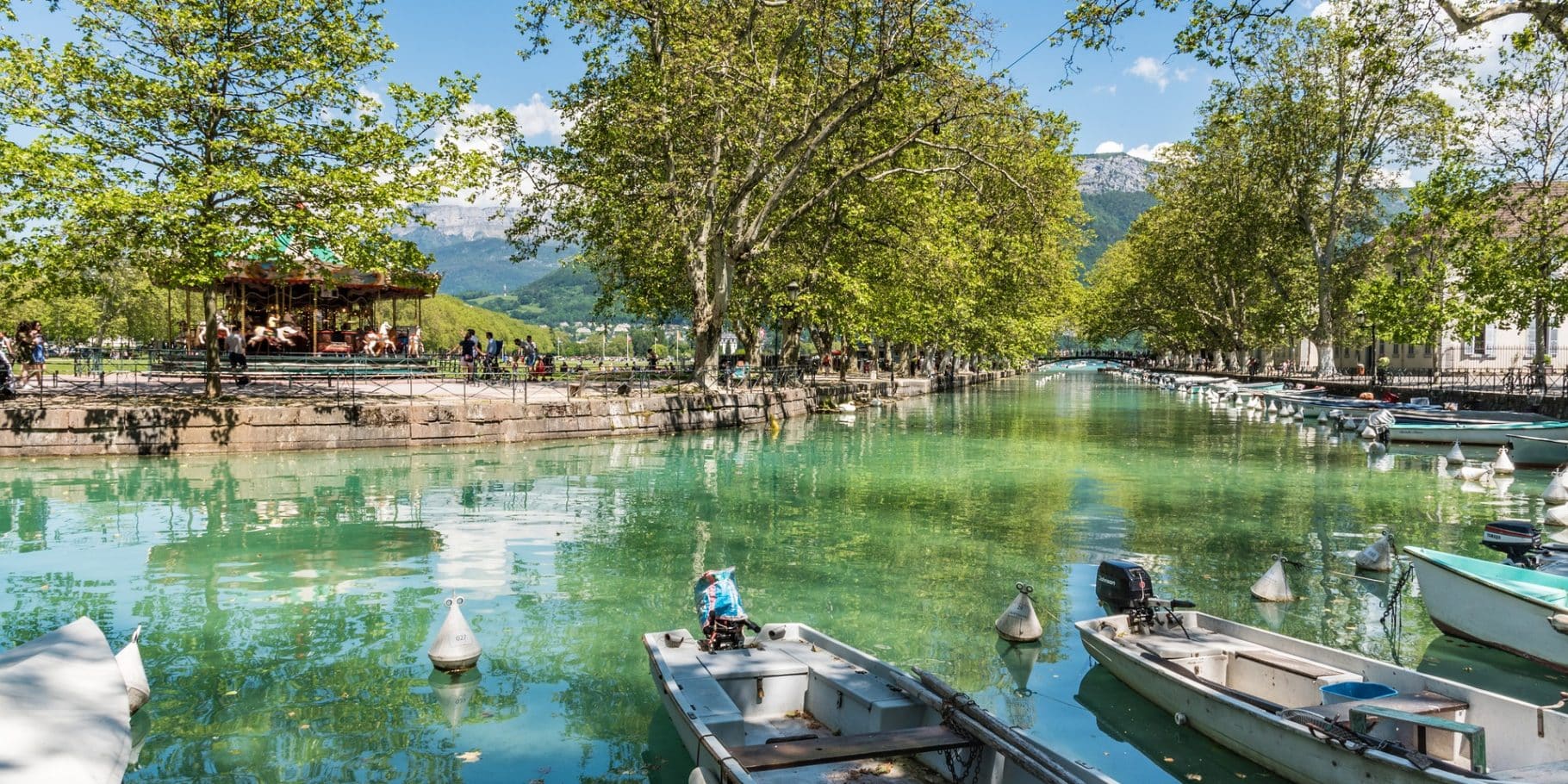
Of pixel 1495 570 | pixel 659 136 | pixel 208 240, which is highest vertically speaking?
pixel 659 136

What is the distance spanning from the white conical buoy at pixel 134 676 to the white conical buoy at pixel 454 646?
1.93 metres

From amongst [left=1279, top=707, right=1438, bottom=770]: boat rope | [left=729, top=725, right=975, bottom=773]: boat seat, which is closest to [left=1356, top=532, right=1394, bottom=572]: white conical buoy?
[left=1279, top=707, right=1438, bottom=770]: boat rope

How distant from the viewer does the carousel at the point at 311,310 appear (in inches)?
1136

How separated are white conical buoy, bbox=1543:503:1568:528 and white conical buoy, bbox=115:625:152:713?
58.8 feet

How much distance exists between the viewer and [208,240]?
796 inches

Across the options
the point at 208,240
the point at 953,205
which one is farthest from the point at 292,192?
the point at 953,205

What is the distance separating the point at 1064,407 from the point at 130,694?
134 ft

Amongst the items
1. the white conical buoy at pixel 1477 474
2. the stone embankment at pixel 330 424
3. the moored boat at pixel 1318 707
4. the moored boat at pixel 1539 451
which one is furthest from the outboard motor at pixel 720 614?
the moored boat at pixel 1539 451

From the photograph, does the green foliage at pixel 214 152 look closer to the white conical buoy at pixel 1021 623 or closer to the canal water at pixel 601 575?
the canal water at pixel 601 575

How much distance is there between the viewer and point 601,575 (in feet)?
36.4

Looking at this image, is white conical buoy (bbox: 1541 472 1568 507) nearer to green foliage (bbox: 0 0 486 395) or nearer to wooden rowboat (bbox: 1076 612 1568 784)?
wooden rowboat (bbox: 1076 612 1568 784)

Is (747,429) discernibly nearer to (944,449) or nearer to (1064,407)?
(944,449)

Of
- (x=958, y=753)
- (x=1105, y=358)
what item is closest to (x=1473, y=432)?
(x=958, y=753)

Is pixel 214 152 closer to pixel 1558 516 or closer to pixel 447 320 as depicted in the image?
pixel 1558 516
